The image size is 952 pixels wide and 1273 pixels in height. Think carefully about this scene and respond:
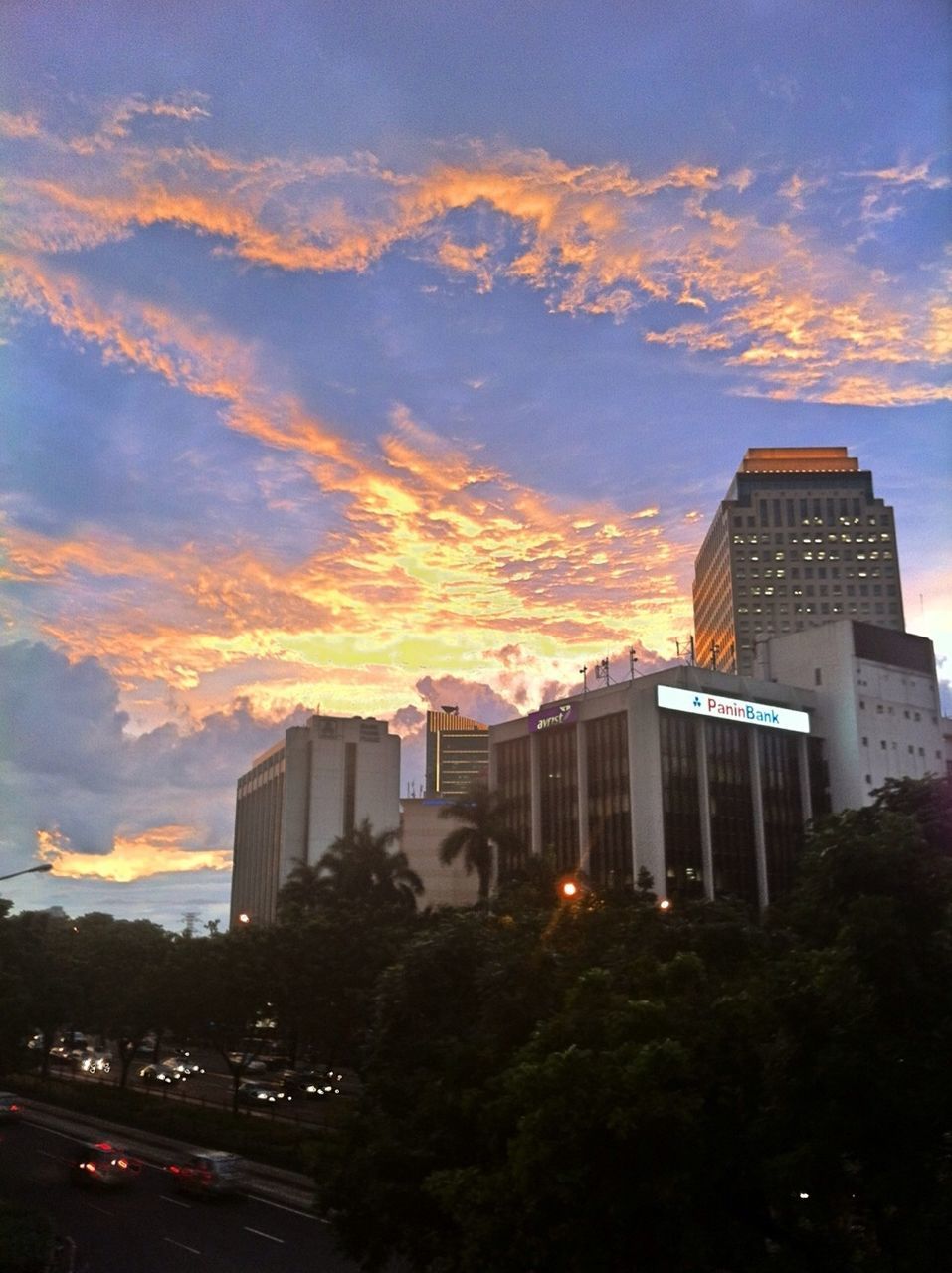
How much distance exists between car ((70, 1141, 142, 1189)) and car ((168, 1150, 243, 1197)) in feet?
6.40

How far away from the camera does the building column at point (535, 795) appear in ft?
397

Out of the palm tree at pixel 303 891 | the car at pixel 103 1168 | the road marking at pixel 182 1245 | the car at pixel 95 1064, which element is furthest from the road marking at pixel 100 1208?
the car at pixel 95 1064

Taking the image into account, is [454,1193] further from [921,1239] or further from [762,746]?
[762,746]

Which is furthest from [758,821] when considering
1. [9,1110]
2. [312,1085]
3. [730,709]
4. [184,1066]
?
[9,1110]

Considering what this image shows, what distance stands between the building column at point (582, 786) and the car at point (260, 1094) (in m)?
48.7

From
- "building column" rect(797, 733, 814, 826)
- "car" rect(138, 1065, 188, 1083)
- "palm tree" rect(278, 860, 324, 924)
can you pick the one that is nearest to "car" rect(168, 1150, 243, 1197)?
"car" rect(138, 1065, 188, 1083)

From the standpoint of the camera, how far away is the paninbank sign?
111 metres

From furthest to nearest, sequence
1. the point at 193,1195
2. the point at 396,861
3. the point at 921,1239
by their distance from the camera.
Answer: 1. the point at 396,861
2. the point at 193,1195
3. the point at 921,1239

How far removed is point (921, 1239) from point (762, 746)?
345ft

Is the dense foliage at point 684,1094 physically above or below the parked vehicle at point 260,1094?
above

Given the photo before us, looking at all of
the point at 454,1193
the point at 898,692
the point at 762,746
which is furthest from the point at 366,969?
the point at 898,692

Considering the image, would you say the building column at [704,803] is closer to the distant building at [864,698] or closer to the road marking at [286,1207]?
the distant building at [864,698]

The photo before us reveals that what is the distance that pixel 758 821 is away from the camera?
373 feet

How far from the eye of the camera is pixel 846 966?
1617 cm
